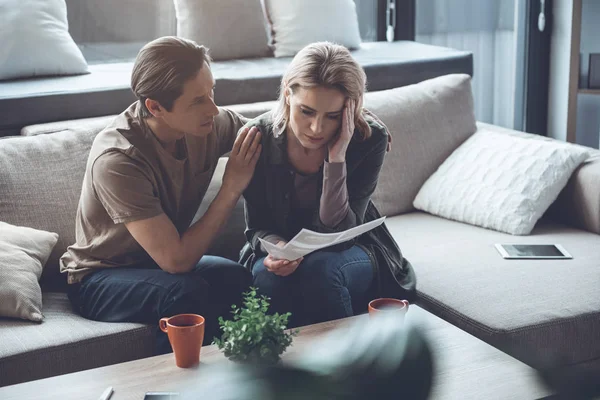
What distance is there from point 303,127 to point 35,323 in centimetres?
81

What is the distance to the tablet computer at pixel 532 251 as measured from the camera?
7.82ft

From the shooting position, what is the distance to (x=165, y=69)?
6.19 ft

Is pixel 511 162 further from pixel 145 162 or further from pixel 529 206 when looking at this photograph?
pixel 145 162

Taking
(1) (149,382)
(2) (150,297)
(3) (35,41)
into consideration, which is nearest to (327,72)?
(2) (150,297)

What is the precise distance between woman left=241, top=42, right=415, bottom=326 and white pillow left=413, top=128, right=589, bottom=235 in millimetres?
539

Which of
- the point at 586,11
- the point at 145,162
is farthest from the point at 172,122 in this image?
the point at 586,11

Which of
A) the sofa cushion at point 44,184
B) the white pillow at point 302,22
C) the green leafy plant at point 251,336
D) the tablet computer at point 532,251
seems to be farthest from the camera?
the white pillow at point 302,22

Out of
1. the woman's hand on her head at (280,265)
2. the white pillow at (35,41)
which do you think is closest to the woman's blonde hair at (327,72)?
the woman's hand on her head at (280,265)

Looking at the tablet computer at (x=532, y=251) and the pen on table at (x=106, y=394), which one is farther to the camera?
the tablet computer at (x=532, y=251)

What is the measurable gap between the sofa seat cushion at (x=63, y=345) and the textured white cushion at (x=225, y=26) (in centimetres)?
156

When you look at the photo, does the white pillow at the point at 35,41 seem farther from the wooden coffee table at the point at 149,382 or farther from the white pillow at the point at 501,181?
the wooden coffee table at the point at 149,382

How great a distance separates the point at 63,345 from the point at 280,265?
541 mm

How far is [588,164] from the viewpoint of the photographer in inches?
104

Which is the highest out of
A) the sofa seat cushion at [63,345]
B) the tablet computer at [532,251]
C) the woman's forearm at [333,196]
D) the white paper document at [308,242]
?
the woman's forearm at [333,196]
